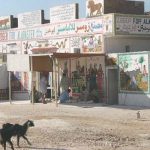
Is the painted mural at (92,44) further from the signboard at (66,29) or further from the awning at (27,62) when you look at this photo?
the awning at (27,62)

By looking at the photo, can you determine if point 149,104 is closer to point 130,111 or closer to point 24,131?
point 130,111

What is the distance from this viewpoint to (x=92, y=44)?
30.7 meters

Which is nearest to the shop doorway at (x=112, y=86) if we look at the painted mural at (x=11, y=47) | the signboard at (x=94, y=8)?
the signboard at (x=94, y=8)

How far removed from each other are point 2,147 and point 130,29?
16.8 metres

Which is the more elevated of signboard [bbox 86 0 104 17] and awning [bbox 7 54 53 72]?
signboard [bbox 86 0 104 17]

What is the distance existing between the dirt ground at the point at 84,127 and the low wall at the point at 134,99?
916 millimetres

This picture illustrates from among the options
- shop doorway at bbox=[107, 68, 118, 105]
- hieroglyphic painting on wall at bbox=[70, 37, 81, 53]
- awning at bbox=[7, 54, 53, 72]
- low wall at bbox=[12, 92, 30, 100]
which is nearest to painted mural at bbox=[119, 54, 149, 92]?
→ shop doorway at bbox=[107, 68, 118, 105]

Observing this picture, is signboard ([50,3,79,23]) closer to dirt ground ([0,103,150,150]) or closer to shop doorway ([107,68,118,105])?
shop doorway ([107,68,118,105])

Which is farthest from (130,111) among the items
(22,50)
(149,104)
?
(22,50)

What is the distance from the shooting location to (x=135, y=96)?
27219 millimetres

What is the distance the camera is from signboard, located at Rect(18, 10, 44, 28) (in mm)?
35700

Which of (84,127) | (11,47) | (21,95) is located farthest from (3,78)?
(84,127)

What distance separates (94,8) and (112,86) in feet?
16.6

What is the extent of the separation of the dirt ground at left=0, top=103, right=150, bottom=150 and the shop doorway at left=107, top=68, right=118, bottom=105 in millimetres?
1330
